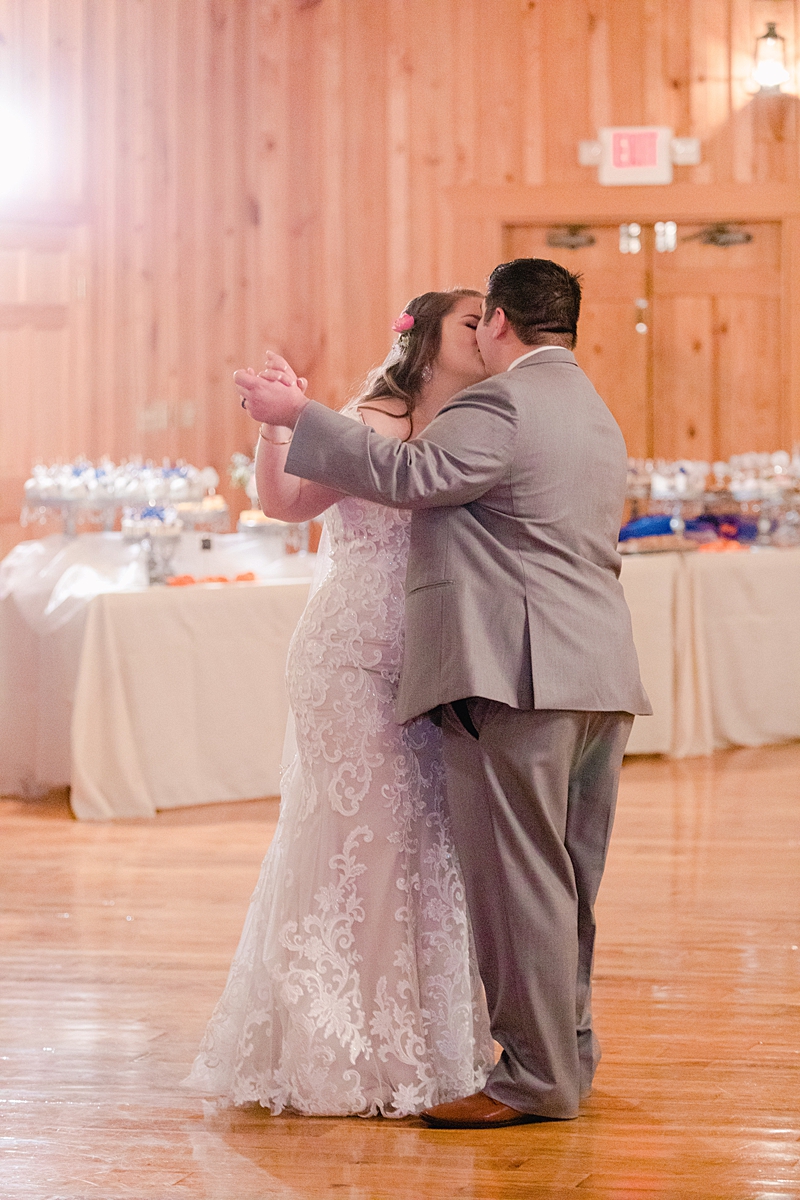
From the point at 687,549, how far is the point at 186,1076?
3.95 meters

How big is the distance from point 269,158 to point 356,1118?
6.56 m

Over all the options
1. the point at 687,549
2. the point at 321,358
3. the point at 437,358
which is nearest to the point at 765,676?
the point at 687,549

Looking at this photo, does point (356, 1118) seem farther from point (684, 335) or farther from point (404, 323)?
point (684, 335)

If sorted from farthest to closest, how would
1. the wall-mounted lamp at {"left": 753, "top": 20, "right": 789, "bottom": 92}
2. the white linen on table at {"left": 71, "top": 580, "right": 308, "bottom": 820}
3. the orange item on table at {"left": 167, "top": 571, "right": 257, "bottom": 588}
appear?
the wall-mounted lamp at {"left": 753, "top": 20, "right": 789, "bottom": 92} → the orange item on table at {"left": 167, "top": 571, "right": 257, "bottom": 588} → the white linen on table at {"left": 71, "top": 580, "right": 308, "bottom": 820}

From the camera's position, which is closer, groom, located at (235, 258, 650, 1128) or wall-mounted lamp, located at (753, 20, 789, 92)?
groom, located at (235, 258, 650, 1128)

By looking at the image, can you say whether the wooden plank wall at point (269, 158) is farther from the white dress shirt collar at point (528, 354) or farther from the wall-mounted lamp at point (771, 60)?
the white dress shirt collar at point (528, 354)

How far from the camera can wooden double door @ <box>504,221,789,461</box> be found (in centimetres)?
795

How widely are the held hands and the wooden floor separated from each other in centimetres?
119

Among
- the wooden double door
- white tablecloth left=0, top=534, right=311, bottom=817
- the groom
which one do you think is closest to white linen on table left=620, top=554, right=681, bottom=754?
white tablecloth left=0, top=534, right=311, bottom=817

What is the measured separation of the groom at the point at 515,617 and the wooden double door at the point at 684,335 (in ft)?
19.4

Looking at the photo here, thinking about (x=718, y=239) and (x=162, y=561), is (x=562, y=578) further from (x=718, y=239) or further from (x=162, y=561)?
(x=718, y=239)

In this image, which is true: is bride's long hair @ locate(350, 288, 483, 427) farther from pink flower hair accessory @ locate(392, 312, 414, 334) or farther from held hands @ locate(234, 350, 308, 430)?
held hands @ locate(234, 350, 308, 430)

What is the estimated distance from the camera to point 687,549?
19.5 feet

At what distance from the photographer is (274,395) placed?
Answer: 2.17 m
